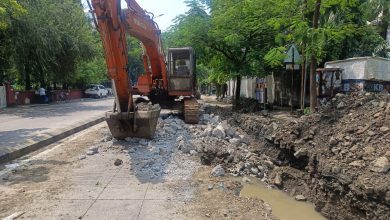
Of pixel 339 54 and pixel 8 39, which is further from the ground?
pixel 8 39

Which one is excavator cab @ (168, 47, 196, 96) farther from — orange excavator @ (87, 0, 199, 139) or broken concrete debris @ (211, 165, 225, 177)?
broken concrete debris @ (211, 165, 225, 177)

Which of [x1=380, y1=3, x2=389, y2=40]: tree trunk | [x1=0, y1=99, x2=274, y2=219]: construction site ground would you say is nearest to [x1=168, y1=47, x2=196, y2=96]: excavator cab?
[x1=0, y1=99, x2=274, y2=219]: construction site ground

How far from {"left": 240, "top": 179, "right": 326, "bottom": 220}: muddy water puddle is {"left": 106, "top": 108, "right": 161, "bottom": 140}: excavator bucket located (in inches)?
130

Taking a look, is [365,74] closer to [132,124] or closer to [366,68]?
[366,68]

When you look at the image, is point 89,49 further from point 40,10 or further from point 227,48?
point 227,48

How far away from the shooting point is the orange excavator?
8.93 meters

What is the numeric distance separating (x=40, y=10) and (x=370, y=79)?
22.0m

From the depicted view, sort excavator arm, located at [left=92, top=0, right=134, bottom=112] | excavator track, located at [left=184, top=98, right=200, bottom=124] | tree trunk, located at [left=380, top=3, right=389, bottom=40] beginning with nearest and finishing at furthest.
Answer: excavator arm, located at [left=92, top=0, right=134, bottom=112] < excavator track, located at [left=184, top=98, right=200, bottom=124] < tree trunk, located at [left=380, top=3, right=389, bottom=40]

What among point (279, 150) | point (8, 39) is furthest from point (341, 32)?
point (8, 39)

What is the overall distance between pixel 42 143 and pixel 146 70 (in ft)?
16.6

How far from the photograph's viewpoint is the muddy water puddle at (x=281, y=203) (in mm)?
6082

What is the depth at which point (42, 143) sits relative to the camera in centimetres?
1102

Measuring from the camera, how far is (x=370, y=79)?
1444 cm

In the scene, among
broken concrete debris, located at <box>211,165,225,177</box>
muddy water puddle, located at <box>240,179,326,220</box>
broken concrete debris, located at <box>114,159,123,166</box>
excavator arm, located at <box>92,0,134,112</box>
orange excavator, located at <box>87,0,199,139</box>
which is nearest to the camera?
muddy water puddle, located at <box>240,179,326,220</box>
